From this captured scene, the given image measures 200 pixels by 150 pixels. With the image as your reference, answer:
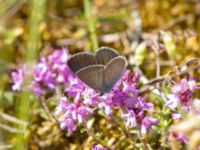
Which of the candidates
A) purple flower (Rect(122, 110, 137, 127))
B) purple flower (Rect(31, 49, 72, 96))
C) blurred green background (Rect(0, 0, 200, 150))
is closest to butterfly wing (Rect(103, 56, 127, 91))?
purple flower (Rect(122, 110, 137, 127))

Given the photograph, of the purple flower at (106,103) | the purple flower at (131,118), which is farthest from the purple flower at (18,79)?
the purple flower at (131,118)

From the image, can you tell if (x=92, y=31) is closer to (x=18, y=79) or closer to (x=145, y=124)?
(x=18, y=79)

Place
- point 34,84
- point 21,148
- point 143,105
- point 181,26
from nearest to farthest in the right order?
1. point 21,148
2. point 143,105
3. point 34,84
4. point 181,26

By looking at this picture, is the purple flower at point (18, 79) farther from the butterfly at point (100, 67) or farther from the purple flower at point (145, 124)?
the purple flower at point (145, 124)

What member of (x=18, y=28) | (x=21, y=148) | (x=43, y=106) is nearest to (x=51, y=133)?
(x=43, y=106)

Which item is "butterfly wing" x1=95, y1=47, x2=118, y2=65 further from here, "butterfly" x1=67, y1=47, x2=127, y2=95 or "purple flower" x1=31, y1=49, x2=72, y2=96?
"purple flower" x1=31, y1=49, x2=72, y2=96

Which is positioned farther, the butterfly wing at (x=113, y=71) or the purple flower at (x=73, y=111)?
the purple flower at (x=73, y=111)

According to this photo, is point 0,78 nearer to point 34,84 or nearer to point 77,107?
point 34,84

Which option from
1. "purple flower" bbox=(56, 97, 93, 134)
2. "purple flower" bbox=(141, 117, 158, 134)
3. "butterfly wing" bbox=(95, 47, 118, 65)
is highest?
"butterfly wing" bbox=(95, 47, 118, 65)
